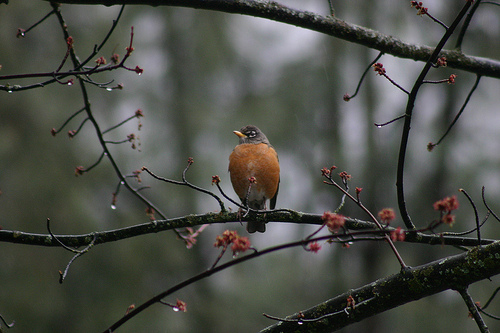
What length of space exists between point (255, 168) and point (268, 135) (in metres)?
3.82

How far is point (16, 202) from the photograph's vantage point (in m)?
5.55

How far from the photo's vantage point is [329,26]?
111 inches

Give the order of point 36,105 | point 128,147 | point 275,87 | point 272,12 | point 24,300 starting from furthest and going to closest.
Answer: point 275,87, point 128,147, point 36,105, point 24,300, point 272,12

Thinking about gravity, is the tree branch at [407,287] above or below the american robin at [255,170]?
below

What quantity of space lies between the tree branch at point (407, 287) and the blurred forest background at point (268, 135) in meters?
4.45

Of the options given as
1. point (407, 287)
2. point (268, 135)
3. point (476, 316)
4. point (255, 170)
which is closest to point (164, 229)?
point (407, 287)

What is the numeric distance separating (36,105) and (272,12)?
4.38 meters

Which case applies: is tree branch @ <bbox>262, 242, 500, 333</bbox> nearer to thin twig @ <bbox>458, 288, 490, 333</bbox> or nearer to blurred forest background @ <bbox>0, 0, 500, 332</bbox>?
thin twig @ <bbox>458, 288, 490, 333</bbox>

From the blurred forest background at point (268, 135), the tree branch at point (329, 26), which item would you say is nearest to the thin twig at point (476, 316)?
the tree branch at point (329, 26)

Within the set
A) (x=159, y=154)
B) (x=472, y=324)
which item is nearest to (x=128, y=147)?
(x=159, y=154)

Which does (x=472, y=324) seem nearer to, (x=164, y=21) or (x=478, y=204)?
(x=478, y=204)

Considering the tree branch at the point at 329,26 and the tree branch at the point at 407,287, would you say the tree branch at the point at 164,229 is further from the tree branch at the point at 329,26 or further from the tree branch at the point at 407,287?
the tree branch at the point at 329,26

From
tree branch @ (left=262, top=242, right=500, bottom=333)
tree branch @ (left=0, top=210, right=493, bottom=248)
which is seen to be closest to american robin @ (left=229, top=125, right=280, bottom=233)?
tree branch @ (left=0, top=210, right=493, bottom=248)

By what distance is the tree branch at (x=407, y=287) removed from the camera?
206 cm
